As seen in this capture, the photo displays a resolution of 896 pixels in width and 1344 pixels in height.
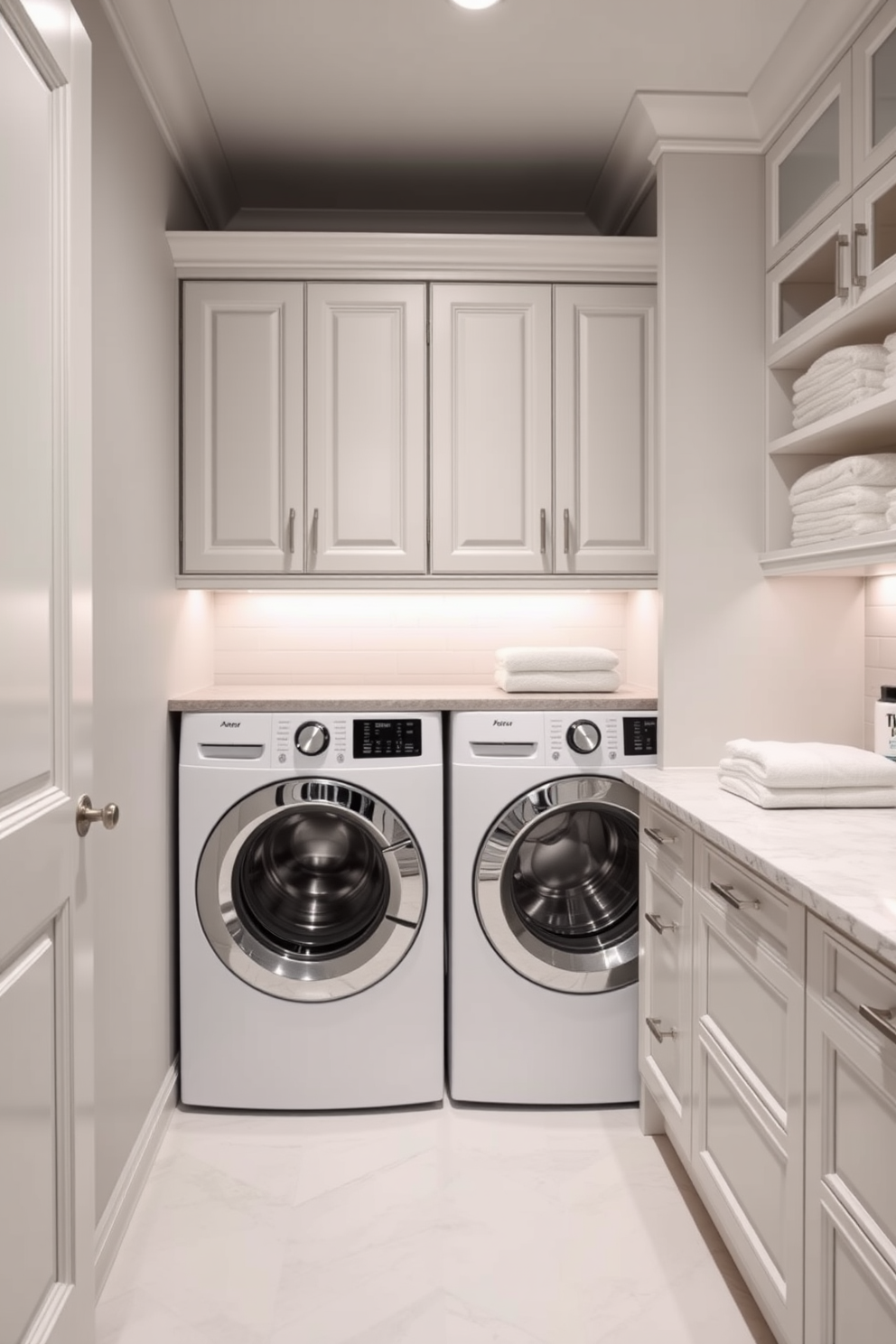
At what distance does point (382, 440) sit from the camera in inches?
101

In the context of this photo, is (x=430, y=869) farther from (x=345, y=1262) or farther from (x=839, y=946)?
(x=839, y=946)

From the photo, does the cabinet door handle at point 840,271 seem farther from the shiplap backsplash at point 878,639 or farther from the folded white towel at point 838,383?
the shiplap backsplash at point 878,639

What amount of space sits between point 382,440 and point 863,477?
124 cm

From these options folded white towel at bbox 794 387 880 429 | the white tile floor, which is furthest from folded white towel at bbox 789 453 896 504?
the white tile floor

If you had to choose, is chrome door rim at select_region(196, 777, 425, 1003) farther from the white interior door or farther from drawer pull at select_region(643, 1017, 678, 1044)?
the white interior door

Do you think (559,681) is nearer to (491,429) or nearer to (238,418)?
(491,429)

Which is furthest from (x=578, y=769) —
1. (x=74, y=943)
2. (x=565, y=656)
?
(x=74, y=943)

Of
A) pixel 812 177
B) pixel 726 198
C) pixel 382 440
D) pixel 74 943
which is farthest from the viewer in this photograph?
pixel 382 440

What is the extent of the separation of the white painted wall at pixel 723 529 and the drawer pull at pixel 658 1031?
2.07 ft

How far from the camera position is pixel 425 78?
2201mm

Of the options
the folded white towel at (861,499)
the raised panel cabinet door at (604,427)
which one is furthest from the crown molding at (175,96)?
the folded white towel at (861,499)

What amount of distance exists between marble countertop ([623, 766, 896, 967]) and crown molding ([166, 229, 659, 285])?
142 centimetres

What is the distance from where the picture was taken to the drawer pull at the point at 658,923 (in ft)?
A: 6.76

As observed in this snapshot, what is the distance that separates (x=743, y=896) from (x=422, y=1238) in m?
1.02
